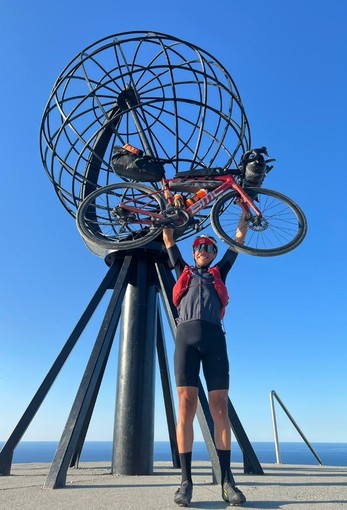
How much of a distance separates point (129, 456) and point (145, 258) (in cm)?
302

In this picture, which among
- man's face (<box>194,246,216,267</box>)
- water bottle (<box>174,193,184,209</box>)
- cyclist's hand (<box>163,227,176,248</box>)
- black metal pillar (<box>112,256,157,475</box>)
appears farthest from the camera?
water bottle (<box>174,193,184,209</box>)

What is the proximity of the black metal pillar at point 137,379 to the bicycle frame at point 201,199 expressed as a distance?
0.97m

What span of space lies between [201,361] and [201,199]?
2.96 metres

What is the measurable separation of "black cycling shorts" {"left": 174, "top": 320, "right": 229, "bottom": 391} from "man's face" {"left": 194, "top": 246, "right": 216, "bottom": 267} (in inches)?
29.7

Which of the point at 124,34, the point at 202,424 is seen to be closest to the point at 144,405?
the point at 202,424

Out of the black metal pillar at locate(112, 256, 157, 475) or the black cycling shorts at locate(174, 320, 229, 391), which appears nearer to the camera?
the black cycling shorts at locate(174, 320, 229, 391)

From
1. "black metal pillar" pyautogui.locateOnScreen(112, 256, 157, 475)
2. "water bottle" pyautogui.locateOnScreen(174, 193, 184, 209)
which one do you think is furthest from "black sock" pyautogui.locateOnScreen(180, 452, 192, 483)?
"water bottle" pyautogui.locateOnScreen(174, 193, 184, 209)

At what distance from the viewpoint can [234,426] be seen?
5.59 meters

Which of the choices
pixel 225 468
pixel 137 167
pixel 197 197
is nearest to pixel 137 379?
pixel 225 468

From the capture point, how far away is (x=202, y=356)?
3.78m

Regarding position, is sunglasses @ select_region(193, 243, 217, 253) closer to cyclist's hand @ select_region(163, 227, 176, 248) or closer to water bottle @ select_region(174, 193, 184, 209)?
cyclist's hand @ select_region(163, 227, 176, 248)

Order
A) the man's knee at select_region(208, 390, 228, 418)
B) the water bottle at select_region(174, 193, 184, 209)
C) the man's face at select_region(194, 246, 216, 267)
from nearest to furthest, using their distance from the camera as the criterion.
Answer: the man's knee at select_region(208, 390, 228, 418) → the man's face at select_region(194, 246, 216, 267) → the water bottle at select_region(174, 193, 184, 209)

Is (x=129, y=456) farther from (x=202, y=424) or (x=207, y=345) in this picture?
(x=207, y=345)

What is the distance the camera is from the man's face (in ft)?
14.2
